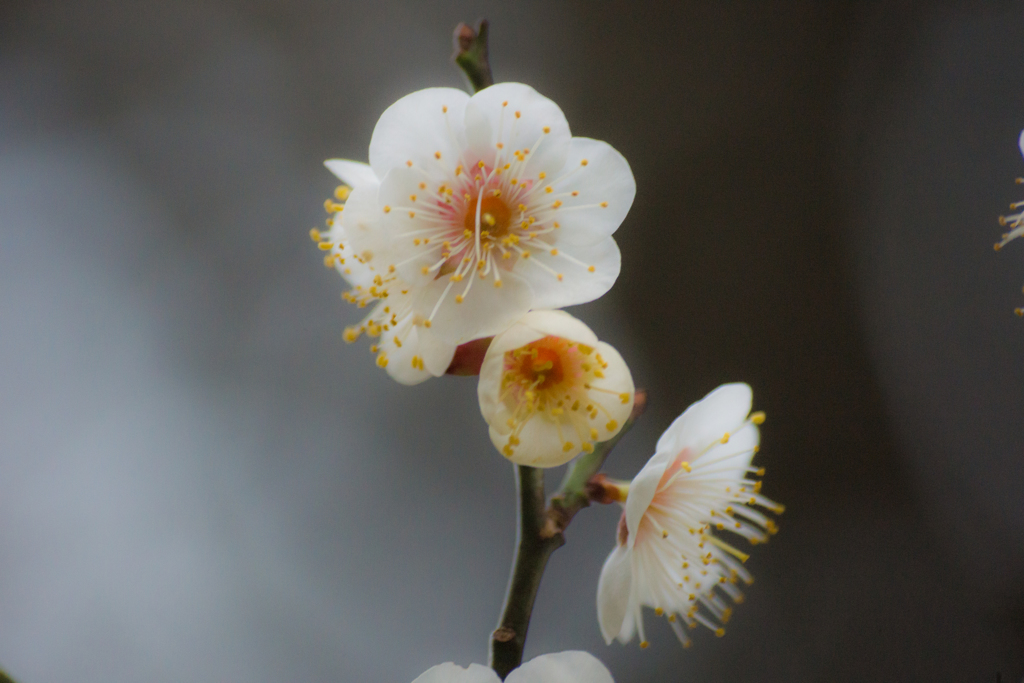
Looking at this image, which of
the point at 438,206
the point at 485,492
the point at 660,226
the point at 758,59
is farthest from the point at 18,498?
the point at 758,59

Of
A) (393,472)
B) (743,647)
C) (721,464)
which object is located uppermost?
(721,464)

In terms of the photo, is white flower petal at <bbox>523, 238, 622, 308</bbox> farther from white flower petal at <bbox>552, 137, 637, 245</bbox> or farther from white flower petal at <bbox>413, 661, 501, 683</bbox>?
white flower petal at <bbox>413, 661, 501, 683</bbox>

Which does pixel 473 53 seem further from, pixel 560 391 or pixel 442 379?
pixel 442 379

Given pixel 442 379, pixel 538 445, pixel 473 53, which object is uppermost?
pixel 473 53

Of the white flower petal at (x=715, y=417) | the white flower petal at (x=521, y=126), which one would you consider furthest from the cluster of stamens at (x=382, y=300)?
the white flower petal at (x=715, y=417)

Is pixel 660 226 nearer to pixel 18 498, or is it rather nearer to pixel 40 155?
pixel 40 155

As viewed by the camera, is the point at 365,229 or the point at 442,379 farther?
the point at 442,379

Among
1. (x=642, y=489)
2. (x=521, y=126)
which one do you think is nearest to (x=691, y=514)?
(x=642, y=489)
